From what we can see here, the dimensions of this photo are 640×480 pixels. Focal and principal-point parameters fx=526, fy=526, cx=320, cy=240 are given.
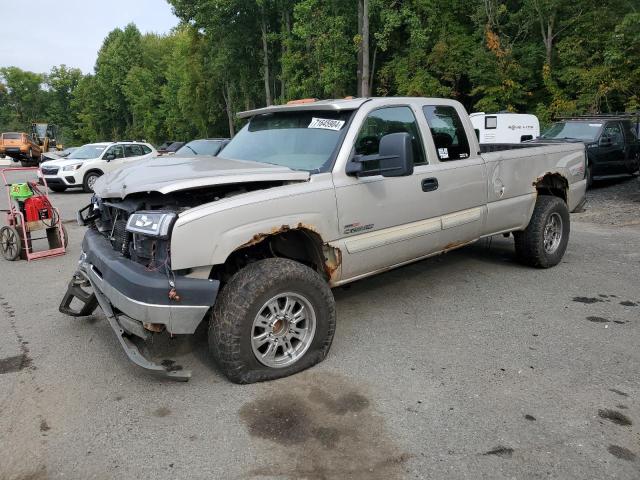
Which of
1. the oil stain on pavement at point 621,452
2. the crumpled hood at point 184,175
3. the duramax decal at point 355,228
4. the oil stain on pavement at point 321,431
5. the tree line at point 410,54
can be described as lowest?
the oil stain on pavement at point 621,452

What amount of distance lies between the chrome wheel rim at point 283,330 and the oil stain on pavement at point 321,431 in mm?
177

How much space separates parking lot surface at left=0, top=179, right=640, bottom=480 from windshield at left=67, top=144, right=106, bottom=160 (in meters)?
13.6

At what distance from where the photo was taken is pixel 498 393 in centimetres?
347

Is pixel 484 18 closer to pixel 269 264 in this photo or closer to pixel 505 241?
pixel 505 241

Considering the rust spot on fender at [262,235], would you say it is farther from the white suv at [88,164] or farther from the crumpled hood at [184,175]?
the white suv at [88,164]

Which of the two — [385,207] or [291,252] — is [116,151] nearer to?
[291,252]

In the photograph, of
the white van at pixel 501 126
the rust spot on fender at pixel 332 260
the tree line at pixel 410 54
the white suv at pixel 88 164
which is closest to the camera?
the rust spot on fender at pixel 332 260

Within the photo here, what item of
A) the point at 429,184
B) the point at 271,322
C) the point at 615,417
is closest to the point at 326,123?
the point at 429,184

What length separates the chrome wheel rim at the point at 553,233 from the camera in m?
6.32

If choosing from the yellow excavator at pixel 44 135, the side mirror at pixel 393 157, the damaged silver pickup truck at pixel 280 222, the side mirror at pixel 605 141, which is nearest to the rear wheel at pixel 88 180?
the damaged silver pickup truck at pixel 280 222

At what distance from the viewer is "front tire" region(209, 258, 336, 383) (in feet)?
11.3

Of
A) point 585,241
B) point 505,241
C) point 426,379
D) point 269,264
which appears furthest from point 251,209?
point 585,241

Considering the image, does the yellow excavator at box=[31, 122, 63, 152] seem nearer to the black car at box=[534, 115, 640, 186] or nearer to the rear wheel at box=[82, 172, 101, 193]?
the rear wheel at box=[82, 172, 101, 193]

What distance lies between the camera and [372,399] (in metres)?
3.42
